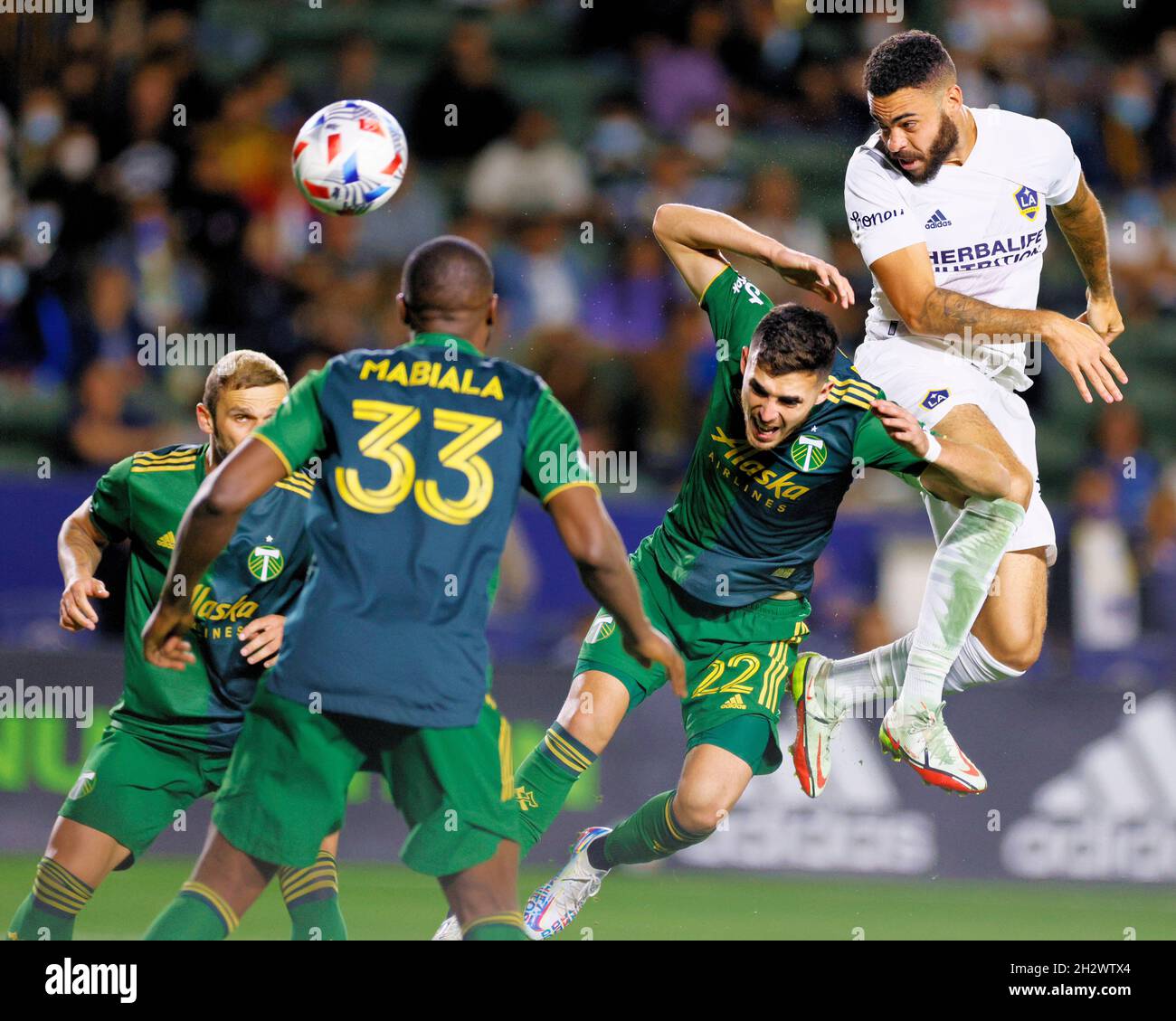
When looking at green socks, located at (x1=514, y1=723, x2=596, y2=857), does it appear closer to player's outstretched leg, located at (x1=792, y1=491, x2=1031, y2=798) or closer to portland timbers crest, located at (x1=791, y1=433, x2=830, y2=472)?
player's outstretched leg, located at (x1=792, y1=491, x2=1031, y2=798)

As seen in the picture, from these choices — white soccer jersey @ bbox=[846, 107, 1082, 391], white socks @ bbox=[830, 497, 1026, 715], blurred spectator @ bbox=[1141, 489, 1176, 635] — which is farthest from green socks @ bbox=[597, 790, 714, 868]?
blurred spectator @ bbox=[1141, 489, 1176, 635]

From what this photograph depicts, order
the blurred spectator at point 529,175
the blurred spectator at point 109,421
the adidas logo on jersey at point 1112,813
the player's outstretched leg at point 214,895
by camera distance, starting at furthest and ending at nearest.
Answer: the blurred spectator at point 529,175 → the blurred spectator at point 109,421 → the adidas logo on jersey at point 1112,813 → the player's outstretched leg at point 214,895

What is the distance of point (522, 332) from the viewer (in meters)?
10.9

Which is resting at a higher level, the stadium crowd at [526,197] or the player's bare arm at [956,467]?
the stadium crowd at [526,197]

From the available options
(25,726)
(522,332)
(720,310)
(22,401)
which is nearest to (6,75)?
(22,401)

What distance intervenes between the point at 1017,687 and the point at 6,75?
7.54 metres

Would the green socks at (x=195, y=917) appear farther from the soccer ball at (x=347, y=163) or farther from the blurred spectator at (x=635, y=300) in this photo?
the blurred spectator at (x=635, y=300)

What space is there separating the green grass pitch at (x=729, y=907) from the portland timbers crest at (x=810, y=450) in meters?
2.54

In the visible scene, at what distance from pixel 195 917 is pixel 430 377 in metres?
1.57

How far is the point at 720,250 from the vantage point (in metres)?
6.48

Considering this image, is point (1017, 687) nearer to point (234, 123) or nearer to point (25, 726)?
point (25, 726)

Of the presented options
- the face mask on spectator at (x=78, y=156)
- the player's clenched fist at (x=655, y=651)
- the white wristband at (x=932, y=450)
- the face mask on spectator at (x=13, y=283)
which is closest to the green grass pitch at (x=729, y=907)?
the white wristband at (x=932, y=450)

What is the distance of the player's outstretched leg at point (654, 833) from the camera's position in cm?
608

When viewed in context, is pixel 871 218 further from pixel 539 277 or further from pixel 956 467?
pixel 539 277
